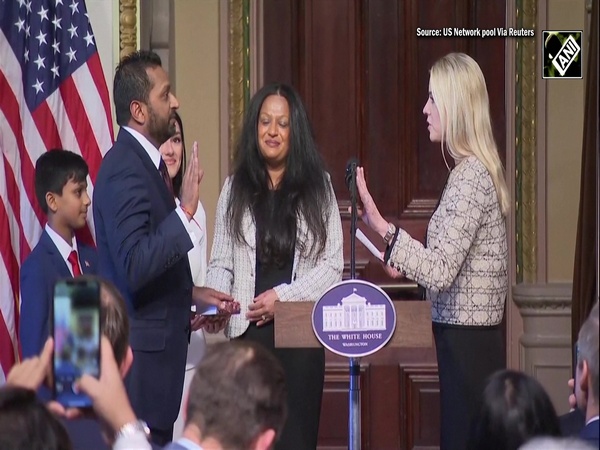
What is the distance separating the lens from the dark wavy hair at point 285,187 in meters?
4.50

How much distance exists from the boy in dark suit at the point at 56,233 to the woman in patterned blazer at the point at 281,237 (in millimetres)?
621

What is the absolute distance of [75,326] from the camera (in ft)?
7.82

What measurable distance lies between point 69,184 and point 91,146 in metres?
0.39

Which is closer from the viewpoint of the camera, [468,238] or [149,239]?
[149,239]

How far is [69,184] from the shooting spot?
5016 mm

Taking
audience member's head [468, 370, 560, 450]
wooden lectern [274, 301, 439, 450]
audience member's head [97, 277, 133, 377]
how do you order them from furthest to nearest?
wooden lectern [274, 301, 439, 450] → audience member's head [468, 370, 560, 450] → audience member's head [97, 277, 133, 377]

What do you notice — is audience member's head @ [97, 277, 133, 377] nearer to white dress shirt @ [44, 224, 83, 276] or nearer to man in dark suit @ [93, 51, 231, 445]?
man in dark suit @ [93, 51, 231, 445]

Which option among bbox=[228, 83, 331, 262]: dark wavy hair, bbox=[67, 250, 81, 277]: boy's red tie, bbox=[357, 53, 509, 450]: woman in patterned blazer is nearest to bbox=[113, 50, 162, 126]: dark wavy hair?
bbox=[228, 83, 331, 262]: dark wavy hair

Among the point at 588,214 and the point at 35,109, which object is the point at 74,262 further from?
the point at 588,214

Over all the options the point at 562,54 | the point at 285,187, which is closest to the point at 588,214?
the point at 562,54

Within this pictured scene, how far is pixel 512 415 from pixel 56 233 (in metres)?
2.55

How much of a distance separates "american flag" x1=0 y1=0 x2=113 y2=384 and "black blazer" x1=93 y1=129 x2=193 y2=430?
3.72ft

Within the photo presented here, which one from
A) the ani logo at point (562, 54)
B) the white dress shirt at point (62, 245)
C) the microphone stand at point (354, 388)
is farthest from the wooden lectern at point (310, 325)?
the ani logo at point (562, 54)

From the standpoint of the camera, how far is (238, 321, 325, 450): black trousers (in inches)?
175
